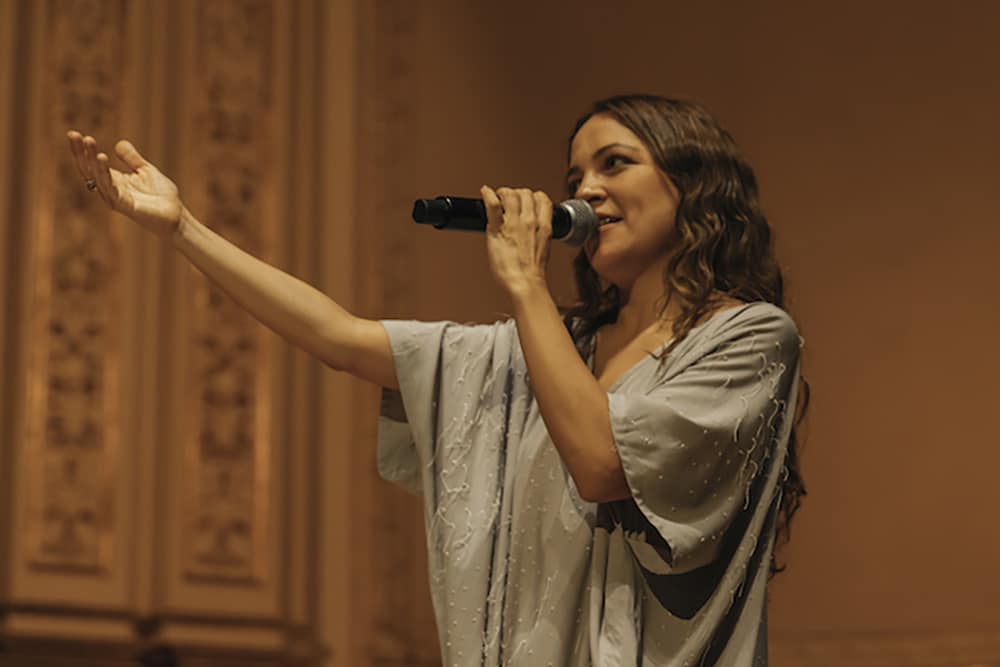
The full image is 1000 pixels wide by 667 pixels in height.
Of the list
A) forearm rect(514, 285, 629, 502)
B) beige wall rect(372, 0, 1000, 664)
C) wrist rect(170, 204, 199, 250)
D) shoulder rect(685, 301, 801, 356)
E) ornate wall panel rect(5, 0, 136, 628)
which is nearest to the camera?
forearm rect(514, 285, 629, 502)

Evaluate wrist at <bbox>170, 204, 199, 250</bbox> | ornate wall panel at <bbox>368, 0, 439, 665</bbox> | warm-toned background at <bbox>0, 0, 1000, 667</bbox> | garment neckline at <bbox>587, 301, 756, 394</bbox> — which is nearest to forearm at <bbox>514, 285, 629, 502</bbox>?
garment neckline at <bbox>587, 301, 756, 394</bbox>

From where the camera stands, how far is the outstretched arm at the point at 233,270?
2.01m

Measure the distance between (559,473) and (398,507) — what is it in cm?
166

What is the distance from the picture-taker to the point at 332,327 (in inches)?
81.1

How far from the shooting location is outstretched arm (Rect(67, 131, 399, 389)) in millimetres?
2006

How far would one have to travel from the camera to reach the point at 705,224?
2.06 metres

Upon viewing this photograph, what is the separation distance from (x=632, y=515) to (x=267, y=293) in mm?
523

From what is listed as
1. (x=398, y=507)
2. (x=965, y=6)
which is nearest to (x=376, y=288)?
(x=398, y=507)

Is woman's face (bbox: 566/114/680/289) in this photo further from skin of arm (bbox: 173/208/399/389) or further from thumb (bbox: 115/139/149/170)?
thumb (bbox: 115/139/149/170)

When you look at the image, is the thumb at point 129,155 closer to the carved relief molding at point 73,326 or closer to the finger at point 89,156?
the finger at point 89,156

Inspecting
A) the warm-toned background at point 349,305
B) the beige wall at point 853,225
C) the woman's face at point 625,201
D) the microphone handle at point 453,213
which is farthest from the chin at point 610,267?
the beige wall at point 853,225

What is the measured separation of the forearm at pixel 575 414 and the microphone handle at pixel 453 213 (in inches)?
6.5

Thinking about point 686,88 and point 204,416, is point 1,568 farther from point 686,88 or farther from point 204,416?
point 686,88

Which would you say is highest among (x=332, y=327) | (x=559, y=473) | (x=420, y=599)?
(x=332, y=327)
